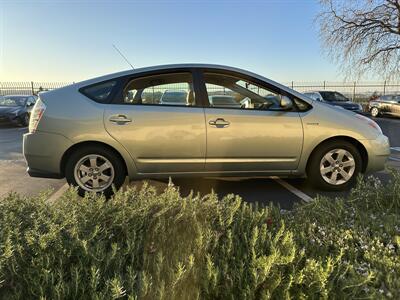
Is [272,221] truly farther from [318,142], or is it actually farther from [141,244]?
[318,142]

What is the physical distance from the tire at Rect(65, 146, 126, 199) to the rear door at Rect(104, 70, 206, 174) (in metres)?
0.25

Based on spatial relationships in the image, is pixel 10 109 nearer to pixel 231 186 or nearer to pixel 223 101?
pixel 231 186

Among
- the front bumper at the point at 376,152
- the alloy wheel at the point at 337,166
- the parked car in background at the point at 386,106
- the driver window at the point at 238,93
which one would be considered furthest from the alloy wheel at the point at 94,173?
the parked car in background at the point at 386,106

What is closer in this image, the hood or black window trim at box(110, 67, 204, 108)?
black window trim at box(110, 67, 204, 108)

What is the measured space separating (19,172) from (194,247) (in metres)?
5.10

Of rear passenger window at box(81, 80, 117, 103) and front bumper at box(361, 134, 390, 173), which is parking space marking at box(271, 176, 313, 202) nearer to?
front bumper at box(361, 134, 390, 173)

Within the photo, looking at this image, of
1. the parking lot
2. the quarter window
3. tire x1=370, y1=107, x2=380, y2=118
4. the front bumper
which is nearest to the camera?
the quarter window

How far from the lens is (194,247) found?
2.14m

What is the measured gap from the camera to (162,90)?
456 centimetres

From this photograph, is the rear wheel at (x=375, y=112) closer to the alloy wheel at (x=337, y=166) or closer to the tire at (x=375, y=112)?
the tire at (x=375, y=112)

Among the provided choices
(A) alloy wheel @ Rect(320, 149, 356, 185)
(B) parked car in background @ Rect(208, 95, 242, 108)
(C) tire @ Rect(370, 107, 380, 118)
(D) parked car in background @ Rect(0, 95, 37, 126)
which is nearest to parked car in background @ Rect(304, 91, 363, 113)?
(C) tire @ Rect(370, 107, 380, 118)

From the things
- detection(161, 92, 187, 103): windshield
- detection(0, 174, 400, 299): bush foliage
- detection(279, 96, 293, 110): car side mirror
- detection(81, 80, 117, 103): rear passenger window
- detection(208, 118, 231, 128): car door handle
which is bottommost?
detection(0, 174, 400, 299): bush foliage

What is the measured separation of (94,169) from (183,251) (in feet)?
8.68

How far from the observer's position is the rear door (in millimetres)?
4332
